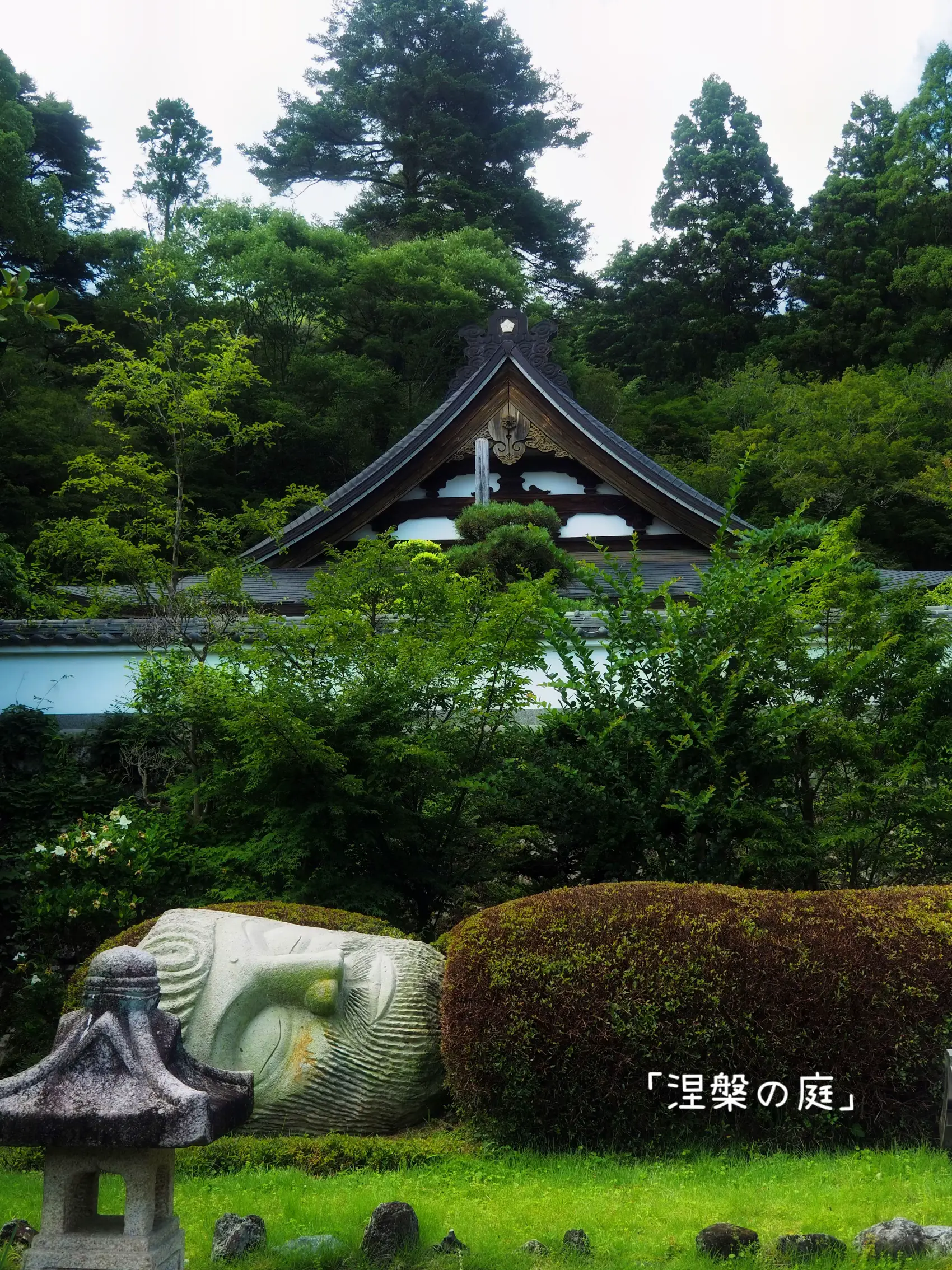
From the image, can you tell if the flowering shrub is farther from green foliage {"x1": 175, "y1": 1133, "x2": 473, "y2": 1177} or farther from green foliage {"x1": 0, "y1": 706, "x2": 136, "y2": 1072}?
green foliage {"x1": 175, "y1": 1133, "x2": 473, "y2": 1177}

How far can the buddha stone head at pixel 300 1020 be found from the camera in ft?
15.7

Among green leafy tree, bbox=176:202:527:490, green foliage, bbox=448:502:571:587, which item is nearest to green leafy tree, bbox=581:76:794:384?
green leafy tree, bbox=176:202:527:490

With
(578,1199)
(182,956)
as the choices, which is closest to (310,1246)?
(578,1199)

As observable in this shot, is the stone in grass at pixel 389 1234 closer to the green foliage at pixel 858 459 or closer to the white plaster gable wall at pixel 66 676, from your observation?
the white plaster gable wall at pixel 66 676

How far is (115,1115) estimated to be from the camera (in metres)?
2.86

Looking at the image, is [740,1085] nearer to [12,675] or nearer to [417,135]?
[12,675]

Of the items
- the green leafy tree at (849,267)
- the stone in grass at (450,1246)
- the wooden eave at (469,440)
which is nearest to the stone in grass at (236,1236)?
the stone in grass at (450,1246)

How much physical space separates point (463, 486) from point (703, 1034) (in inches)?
448

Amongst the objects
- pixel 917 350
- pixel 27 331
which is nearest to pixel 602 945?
pixel 27 331

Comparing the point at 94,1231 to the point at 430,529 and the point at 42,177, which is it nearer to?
the point at 430,529

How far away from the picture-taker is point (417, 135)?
102 ft

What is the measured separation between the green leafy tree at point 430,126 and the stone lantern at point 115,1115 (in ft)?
99.1

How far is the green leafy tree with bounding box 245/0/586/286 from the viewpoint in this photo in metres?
31.2

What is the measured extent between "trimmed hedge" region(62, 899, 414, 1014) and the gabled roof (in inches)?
350
